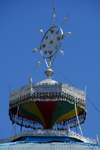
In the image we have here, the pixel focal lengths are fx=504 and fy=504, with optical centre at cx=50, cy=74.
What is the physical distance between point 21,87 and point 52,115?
6026 millimetres

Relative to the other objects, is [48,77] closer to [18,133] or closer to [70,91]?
[70,91]

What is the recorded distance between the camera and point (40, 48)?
7775 centimetres

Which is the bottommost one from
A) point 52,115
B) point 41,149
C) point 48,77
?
point 41,149

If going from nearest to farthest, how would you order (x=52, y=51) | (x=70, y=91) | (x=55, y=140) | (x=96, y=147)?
1. (x=96, y=147)
2. (x=55, y=140)
3. (x=70, y=91)
4. (x=52, y=51)

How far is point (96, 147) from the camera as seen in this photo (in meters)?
59.2

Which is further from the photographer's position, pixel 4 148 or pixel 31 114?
pixel 31 114

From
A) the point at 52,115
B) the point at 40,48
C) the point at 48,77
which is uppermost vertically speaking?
the point at 40,48

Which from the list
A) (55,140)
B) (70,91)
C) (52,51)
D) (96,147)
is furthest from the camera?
(52,51)

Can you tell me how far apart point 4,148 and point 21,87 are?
13573 millimetres

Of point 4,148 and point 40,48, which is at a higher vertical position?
point 40,48

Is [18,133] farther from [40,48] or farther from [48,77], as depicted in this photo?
[40,48]

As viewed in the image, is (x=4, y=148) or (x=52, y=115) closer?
(x=4, y=148)

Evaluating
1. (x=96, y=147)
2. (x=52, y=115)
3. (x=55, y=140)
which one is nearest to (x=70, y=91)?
(x=52, y=115)

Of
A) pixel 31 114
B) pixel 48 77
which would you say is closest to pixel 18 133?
pixel 31 114
